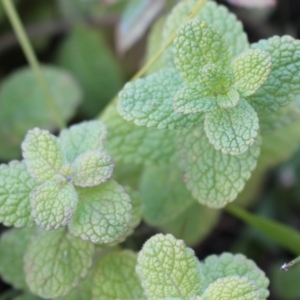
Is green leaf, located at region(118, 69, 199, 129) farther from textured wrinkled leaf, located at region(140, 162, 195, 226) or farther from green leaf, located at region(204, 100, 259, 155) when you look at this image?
textured wrinkled leaf, located at region(140, 162, 195, 226)

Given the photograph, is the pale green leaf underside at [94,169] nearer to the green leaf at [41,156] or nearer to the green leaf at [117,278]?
the green leaf at [41,156]

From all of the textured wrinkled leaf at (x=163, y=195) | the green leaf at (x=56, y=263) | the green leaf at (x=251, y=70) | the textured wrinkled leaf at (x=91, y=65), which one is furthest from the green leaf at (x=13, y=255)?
the textured wrinkled leaf at (x=91, y=65)

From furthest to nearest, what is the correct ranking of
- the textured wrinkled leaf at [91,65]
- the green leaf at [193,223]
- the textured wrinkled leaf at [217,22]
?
1. the textured wrinkled leaf at [91,65]
2. the green leaf at [193,223]
3. the textured wrinkled leaf at [217,22]

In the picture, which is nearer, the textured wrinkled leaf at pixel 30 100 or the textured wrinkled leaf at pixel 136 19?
the textured wrinkled leaf at pixel 136 19

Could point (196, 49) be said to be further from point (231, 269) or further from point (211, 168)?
point (231, 269)

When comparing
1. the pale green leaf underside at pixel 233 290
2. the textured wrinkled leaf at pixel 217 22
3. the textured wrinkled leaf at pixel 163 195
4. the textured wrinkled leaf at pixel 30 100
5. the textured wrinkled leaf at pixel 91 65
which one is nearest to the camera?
the pale green leaf underside at pixel 233 290

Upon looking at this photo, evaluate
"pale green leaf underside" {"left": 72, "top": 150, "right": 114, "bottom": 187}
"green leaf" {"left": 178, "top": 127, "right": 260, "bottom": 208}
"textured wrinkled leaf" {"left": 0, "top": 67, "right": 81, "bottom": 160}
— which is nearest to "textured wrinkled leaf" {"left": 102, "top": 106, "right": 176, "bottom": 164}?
"green leaf" {"left": 178, "top": 127, "right": 260, "bottom": 208}

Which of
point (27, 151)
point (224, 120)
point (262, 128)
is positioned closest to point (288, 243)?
point (262, 128)
